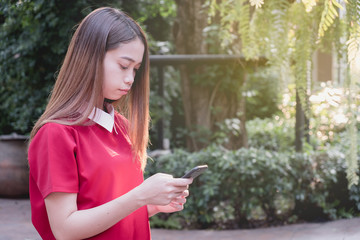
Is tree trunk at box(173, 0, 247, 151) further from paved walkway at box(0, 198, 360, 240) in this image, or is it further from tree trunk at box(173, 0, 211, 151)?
paved walkway at box(0, 198, 360, 240)

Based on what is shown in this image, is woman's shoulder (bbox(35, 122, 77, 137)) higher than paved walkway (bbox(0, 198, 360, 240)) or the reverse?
higher

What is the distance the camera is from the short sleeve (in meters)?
1.25

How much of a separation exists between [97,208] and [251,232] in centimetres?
290

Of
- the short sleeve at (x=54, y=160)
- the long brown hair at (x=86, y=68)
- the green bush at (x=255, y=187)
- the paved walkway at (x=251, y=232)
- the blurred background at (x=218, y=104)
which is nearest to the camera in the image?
the short sleeve at (x=54, y=160)

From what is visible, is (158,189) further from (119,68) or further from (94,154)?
(119,68)

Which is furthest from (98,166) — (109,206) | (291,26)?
(291,26)

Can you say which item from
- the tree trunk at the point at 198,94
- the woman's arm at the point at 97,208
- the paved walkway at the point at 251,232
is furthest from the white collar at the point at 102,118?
the tree trunk at the point at 198,94

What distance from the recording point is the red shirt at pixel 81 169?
1266 mm

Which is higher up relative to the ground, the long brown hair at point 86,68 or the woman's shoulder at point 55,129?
the long brown hair at point 86,68

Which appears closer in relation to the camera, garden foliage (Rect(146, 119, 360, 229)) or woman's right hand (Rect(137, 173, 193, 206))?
woman's right hand (Rect(137, 173, 193, 206))

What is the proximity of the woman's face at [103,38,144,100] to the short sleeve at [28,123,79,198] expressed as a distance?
21cm

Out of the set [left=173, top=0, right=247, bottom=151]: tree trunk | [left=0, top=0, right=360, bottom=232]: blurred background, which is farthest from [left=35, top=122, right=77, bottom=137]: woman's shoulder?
[left=173, top=0, right=247, bottom=151]: tree trunk

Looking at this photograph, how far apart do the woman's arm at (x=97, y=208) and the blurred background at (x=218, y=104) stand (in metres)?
1.31

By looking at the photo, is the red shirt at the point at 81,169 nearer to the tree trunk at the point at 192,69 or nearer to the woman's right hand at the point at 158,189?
the woman's right hand at the point at 158,189
